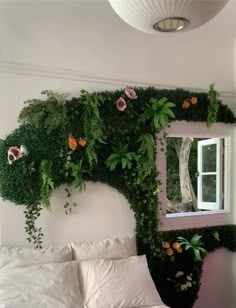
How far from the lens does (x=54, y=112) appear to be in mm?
2635

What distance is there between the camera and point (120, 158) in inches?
111

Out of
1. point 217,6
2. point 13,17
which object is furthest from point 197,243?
point 13,17

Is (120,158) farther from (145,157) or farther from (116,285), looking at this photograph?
(116,285)

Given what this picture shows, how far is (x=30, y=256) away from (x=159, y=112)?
162cm

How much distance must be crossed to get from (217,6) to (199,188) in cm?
253

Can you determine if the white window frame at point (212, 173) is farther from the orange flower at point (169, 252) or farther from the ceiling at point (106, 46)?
the orange flower at point (169, 252)

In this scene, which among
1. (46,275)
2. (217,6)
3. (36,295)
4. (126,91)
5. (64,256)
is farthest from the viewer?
(126,91)

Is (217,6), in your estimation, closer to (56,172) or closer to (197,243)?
(56,172)

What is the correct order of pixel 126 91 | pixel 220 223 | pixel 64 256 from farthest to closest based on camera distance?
pixel 220 223 → pixel 126 91 → pixel 64 256

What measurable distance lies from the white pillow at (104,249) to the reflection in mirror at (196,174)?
749 millimetres

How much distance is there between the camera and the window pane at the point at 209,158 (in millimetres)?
3512

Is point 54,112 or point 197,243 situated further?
point 197,243

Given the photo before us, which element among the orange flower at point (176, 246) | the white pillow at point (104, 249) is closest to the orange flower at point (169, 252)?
the orange flower at point (176, 246)

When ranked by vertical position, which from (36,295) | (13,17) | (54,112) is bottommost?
(36,295)
